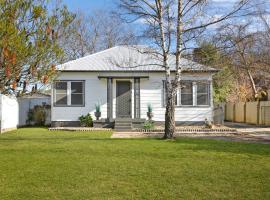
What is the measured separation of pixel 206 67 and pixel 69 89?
317 inches

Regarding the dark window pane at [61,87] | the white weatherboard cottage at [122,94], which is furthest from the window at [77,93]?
the dark window pane at [61,87]

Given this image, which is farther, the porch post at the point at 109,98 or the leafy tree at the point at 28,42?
the porch post at the point at 109,98

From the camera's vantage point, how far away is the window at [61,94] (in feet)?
75.5

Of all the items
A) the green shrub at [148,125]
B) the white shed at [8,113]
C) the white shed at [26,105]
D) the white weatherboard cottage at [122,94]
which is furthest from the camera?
the white shed at [26,105]

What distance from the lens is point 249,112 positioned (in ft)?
96.1

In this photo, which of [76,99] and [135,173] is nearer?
[135,173]

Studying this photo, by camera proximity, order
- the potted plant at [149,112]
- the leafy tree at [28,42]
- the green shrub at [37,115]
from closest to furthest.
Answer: the leafy tree at [28,42], the potted plant at [149,112], the green shrub at [37,115]

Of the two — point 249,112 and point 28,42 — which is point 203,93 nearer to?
point 249,112

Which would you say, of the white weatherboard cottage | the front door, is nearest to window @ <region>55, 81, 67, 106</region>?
the white weatherboard cottage

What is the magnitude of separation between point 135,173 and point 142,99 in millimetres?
15149

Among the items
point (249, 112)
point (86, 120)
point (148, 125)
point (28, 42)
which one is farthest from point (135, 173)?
point (249, 112)

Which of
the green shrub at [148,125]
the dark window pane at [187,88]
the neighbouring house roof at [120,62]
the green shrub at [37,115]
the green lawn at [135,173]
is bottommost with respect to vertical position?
the green lawn at [135,173]

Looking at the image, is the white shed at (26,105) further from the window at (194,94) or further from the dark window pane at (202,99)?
the dark window pane at (202,99)

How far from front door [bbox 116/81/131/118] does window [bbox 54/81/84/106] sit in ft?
7.01
